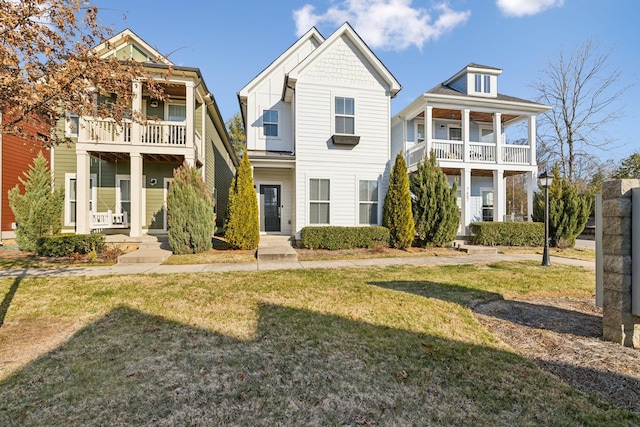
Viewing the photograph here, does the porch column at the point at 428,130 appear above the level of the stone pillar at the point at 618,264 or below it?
above

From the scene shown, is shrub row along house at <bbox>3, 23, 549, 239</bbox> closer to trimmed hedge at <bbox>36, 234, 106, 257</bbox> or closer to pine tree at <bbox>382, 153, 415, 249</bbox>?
pine tree at <bbox>382, 153, 415, 249</bbox>

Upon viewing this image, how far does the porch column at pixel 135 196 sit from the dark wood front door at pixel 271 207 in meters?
4.78

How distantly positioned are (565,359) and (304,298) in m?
3.41

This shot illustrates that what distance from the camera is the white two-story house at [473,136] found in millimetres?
13805

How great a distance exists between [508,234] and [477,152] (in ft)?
14.7

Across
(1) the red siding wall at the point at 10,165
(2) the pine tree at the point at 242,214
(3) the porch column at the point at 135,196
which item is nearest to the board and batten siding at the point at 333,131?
(2) the pine tree at the point at 242,214

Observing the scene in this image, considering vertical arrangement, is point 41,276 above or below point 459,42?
below

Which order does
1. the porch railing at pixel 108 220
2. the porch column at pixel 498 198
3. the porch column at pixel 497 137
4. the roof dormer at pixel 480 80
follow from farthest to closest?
1. the roof dormer at pixel 480 80
2. the porch column at pixel 497 137
3. the porch column at pixel 498 198
4. the porch railing at pixel 108 220

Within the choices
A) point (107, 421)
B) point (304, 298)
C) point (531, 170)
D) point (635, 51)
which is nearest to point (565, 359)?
point (304, 298)

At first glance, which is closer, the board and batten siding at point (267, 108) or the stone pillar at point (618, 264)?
the stone pillar at point (618, 264)

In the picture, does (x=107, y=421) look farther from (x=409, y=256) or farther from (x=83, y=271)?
(x=409, y=256)

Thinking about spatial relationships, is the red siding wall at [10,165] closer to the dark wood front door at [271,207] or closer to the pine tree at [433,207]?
the dark wood front door at [271,207]

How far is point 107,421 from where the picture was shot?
2066 mm

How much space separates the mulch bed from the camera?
257 centimetres
